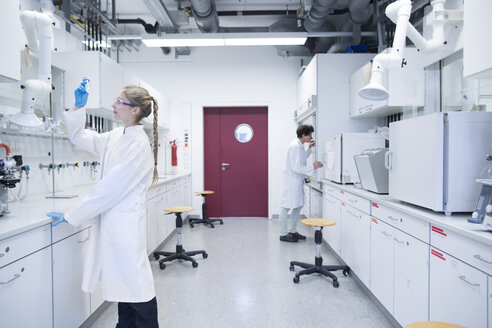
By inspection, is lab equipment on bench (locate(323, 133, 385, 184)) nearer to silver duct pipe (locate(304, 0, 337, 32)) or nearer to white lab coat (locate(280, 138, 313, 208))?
white lab coat (locate(280, 138, 313, 208))

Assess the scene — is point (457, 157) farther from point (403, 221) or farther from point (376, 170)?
point (376, 170)

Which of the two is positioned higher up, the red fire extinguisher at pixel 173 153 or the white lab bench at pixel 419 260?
the red fire extinguisher at pixel 173 153

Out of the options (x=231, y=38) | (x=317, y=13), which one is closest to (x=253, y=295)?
(x=231, y=38)

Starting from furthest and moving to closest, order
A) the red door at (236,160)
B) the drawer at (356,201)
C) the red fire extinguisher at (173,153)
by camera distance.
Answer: the red door at (236,160), the red fire extinguisher at (173,153), the drawer at (356,201)

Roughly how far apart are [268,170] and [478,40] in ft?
12.7

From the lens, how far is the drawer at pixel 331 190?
3.06 meters

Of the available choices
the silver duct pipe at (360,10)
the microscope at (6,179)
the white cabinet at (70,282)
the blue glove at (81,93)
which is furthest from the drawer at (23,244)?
the silver duct pipe at (360,10)

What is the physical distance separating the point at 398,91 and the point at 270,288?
2.08 meters

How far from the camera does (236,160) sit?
17.4 ft

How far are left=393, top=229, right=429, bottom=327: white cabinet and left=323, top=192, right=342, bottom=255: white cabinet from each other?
1139 mm

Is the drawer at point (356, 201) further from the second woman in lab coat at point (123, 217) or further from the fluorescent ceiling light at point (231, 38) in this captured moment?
the fluorescent ceiling light at point (231, 38)

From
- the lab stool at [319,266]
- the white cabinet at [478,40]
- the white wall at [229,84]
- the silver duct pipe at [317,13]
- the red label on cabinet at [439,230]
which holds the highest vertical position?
the silver duct pipe at [317,13]

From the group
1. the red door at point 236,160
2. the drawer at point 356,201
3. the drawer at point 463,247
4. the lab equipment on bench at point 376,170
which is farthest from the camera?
the red door at point 236,160

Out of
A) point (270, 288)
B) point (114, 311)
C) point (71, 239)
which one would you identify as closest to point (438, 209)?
point (270, 288)
